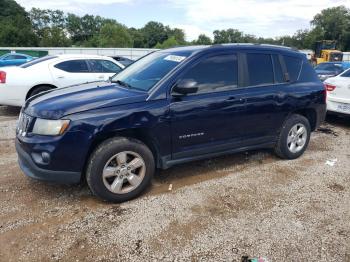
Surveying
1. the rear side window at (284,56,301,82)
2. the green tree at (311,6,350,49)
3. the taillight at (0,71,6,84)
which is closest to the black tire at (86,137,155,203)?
the rear side window at (284,56,301,82)

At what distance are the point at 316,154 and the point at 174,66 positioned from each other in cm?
319

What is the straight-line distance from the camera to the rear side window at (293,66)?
5.03m

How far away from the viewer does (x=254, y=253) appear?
115 inches

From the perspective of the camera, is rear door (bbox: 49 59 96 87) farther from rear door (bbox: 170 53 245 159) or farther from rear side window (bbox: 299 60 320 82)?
rear side window (bbox: 299 60 320 82)

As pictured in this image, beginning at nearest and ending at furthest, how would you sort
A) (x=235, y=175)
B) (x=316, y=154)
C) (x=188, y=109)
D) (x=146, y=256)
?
1. (x=146, y=256)
2. (x=188, y=109)
3. (x=235, y=175)
4. (x=316, y=154)

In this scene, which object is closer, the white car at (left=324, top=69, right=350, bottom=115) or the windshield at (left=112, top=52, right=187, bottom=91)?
the windshield at (left=112, top=52, right=187, bottom=91)

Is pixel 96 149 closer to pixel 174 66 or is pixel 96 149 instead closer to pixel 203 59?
pixel 174 66

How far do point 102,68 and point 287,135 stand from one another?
5.29 meters

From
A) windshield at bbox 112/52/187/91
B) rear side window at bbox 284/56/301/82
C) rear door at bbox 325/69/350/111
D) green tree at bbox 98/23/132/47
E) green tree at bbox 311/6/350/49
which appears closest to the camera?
windshield at bbox 112/52/187/91

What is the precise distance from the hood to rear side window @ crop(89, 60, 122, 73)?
4402mm

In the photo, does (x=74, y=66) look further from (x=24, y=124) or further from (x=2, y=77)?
(x=24, y=124)

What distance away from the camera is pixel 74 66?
317 inches

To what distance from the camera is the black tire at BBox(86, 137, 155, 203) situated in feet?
11.4

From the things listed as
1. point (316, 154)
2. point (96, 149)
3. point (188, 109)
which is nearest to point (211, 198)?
point (188, 109)
